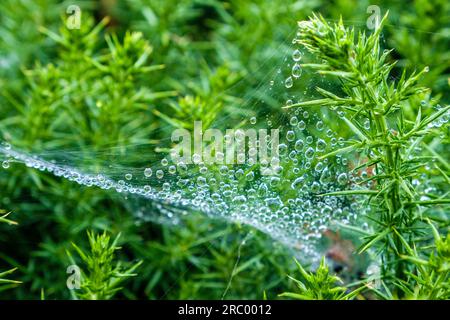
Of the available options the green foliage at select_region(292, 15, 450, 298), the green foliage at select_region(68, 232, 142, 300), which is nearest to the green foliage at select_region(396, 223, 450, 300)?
the green foliage at select_region(292, 15, 450, 298)

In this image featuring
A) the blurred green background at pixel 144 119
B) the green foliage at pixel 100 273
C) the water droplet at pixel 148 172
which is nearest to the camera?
the green foliage at pixel 100 273

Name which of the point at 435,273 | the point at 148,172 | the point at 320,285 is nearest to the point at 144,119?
the point at 148,172

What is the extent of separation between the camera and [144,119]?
167cm

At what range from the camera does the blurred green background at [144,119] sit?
4.70ft

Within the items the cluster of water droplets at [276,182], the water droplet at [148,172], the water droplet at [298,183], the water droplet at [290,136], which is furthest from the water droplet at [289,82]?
the water droplet at [148,172]

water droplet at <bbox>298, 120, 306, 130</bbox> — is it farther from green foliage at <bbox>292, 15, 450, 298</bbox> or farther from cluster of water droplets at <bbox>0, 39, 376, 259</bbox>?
green foliage at <bbox>292, 15, 450, 298</bbox>

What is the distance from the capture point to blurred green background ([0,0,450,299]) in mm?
1433

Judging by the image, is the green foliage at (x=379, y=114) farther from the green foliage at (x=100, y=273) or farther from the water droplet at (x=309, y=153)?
the green foliage at (x=100, y=273)

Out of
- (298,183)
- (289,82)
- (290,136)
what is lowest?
(298,183)

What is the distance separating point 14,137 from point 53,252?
38cm

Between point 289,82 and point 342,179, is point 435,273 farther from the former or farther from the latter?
point 289,82

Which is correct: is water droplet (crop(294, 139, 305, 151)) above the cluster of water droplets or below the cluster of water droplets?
above
